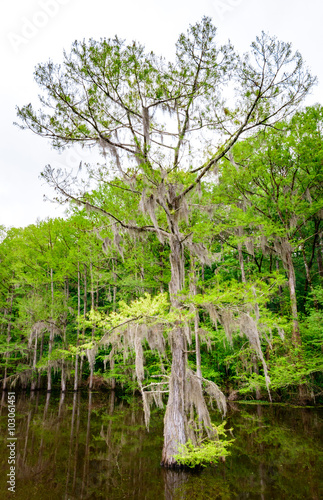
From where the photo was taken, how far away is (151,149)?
6.86 meters

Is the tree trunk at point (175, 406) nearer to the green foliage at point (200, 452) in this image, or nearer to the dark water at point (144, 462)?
the green foliage at point (200, 452)

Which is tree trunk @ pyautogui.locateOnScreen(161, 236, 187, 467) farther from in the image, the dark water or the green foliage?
the dark water

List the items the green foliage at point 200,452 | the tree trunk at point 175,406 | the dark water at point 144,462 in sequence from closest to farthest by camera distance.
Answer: the dark water at point 144,462 → the green foliage at point 200,452 → the tree trunk at point 175,406

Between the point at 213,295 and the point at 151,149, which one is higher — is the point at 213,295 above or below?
below

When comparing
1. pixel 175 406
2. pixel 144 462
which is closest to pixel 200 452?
pixel 175 406

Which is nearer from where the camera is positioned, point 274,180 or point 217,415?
point 217,415

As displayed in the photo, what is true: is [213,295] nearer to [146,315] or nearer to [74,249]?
[146,315]

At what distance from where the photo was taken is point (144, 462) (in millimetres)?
6316

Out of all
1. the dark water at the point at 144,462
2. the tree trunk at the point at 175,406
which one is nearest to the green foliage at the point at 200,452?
the tree trunk at the point at 175,406

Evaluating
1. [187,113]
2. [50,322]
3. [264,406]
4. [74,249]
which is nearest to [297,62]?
[187,113]

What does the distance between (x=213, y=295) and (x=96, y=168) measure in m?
5.06

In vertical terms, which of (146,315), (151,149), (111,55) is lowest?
(146,315)

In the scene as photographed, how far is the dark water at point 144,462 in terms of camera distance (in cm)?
494

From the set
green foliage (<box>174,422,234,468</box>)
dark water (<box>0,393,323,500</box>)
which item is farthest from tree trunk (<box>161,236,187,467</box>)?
dark water (<box>0,393,323,500</box>)
